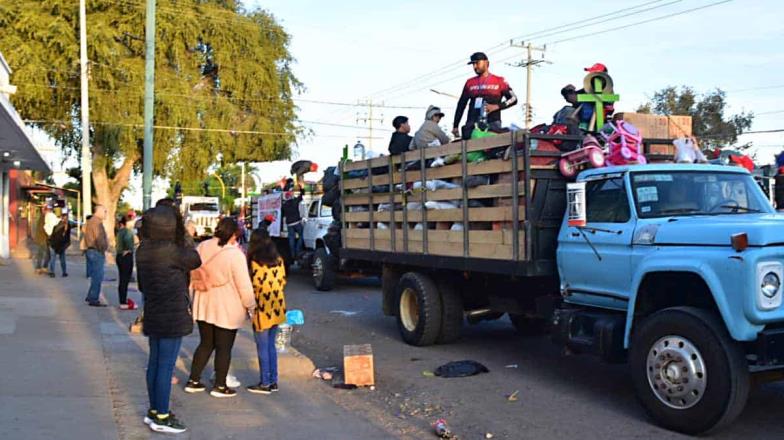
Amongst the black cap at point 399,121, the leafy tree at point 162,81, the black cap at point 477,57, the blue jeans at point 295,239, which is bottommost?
the blue jeans at point 295,239

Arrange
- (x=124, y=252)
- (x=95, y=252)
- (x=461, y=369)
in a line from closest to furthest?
(x=461, y=369) → (x=124, y=252) → (x=95, y=252)

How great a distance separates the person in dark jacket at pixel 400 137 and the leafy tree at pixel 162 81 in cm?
2100

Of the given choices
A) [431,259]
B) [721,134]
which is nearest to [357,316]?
[431,259]

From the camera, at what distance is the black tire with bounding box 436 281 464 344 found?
32.4 feet

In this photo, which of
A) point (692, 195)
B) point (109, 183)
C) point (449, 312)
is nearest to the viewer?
point (692, 195)

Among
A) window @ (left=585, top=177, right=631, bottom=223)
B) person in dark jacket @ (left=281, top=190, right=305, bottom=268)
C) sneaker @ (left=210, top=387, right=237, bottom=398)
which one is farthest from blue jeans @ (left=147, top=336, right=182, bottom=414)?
person in dark jacket @ (left=281, top=190, right=305, bottom=268)

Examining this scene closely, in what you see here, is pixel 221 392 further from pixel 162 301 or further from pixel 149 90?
pixel 149 90

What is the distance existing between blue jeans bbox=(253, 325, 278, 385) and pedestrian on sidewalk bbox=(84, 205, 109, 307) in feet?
22.2

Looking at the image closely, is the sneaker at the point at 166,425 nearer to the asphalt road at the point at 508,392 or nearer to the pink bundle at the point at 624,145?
the asphalt road at the point at 508,392

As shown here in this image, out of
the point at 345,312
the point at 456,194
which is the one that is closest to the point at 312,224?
the point at 345,312

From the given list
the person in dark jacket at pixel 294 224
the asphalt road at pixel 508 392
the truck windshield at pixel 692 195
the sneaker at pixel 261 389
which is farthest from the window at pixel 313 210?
the truck windshield at pixel 692 195

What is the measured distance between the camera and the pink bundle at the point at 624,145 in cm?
763

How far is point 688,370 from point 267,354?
372cm

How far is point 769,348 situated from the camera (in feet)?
18.7
